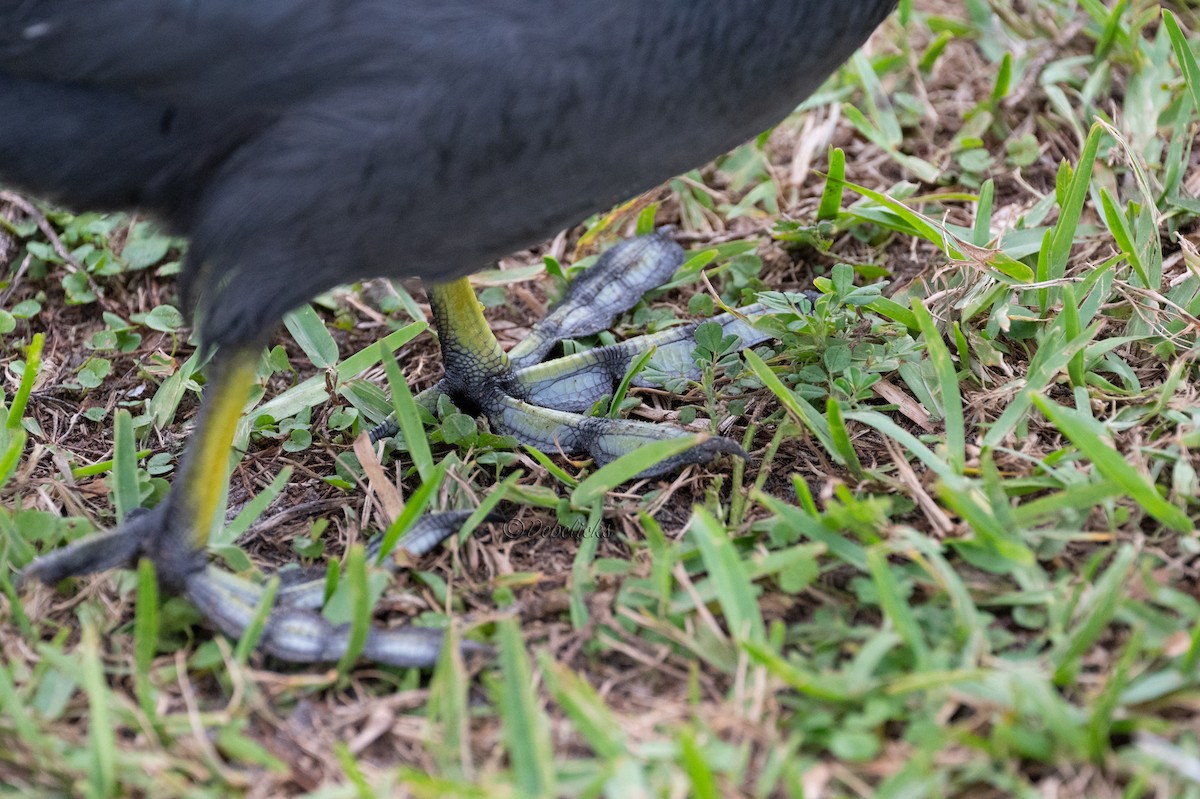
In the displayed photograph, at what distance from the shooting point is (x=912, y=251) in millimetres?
3010

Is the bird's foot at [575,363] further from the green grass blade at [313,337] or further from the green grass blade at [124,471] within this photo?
the green grass blade at [124,471]

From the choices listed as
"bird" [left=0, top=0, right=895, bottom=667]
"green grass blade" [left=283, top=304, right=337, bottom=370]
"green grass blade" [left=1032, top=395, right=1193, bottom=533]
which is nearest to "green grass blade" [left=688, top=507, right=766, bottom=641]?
"bird" [left=0, top=0, right=895, bottom=667]

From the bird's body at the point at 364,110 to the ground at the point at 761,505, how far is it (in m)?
0.52

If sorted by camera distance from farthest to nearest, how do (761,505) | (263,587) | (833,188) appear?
(833,188) < (761,505) < (263,587)

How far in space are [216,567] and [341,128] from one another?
0.89m

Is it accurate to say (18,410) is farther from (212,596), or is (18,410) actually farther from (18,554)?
(212,596)

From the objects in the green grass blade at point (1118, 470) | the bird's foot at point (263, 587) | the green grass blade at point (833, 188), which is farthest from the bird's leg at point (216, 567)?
the green grass blade at point (833, 188)

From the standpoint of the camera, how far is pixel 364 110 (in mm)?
1864

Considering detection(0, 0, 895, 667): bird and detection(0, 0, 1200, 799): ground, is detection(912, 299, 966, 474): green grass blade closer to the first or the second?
detection(0, 0, 1200, 799): ground

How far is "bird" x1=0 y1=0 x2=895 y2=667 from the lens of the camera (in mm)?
1847

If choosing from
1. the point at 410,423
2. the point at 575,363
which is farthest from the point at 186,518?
the point at 575,363

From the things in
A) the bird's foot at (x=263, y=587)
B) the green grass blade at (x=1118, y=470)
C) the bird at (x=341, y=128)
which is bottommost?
the bird's foot at (x=263, y=587)

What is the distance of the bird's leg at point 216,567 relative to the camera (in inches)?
79.3

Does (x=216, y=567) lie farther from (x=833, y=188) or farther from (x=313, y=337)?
(x=833, y=188)
